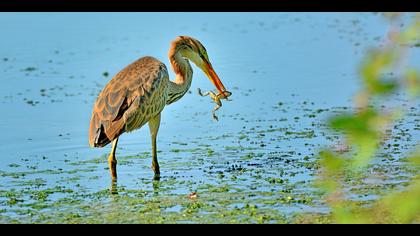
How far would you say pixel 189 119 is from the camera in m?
10.8

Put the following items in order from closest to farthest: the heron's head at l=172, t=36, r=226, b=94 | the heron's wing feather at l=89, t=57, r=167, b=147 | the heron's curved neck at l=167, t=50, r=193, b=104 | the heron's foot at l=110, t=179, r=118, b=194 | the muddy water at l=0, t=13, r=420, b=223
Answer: the muddy water at l=0, t=13, r=420, b=223, the heron's foot at l=110, t=179, r=118, b=194, the heron's wing feather at l=89, t=57, r=167, b=147, the heron's curved neck at l=167, t=50, r=193, b=104, the heron's head at l=172, t=36, r=226, b=94

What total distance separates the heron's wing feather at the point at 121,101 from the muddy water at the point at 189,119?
0.42m

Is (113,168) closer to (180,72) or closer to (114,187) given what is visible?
(114,187)

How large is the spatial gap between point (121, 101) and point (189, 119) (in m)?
2.84

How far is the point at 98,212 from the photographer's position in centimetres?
678

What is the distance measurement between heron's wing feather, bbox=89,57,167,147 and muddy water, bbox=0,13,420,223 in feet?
1.39

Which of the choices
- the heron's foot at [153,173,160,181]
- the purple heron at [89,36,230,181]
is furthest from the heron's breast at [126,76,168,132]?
the heron's foot at [153,173,160,181]

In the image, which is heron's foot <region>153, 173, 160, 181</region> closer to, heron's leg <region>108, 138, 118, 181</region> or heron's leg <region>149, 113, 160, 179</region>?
heron's leg <region>149, 113, 160, 179</region>

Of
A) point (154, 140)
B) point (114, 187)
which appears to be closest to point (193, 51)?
point (154, 140)

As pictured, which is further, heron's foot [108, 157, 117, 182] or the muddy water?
heron's foot [108, 157, 117, 182]

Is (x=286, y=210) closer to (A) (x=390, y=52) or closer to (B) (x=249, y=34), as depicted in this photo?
(A) (x=390, y=52)

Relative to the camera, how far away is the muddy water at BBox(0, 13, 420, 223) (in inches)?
278

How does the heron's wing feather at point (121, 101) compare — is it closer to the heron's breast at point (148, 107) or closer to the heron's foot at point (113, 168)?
the heron's breast at point (148, 107)
